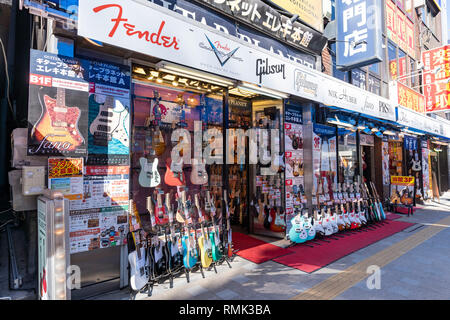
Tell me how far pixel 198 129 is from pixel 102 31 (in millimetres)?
2694

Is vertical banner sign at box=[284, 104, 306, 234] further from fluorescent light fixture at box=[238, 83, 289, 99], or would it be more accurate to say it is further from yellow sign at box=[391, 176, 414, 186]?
yellow sign at box=[391, 176, 414, 186]

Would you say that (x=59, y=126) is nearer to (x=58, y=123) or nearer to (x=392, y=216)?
(x=58, y=123)

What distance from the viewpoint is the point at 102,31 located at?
2.63 meters

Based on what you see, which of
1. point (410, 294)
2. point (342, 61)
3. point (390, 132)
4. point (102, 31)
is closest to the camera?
point (102, 31)

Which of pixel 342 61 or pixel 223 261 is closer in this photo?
pixel 223 261

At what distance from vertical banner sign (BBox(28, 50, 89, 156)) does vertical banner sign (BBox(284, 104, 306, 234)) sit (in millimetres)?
4679

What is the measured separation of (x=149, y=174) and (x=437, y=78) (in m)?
15.1

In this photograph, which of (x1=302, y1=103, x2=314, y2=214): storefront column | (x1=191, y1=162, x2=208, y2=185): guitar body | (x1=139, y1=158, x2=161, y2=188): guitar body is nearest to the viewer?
(x1=139, y1=158, x2=161, y2=188): guitar body

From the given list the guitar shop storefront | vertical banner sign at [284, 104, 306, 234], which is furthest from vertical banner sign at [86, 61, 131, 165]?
vertical banner sign at [284, 104, 306, 234]

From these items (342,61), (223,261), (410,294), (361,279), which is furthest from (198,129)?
(342,61)

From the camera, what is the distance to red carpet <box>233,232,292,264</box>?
15.7 feet

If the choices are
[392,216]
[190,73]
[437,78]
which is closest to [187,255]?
[190,73]

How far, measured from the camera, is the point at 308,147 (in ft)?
21.9

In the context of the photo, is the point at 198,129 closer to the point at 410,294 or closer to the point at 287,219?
the point at 287,219
